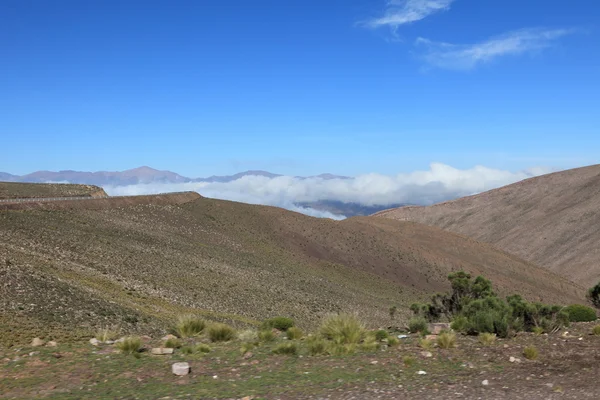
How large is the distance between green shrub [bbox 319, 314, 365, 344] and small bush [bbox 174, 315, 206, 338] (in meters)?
3.47

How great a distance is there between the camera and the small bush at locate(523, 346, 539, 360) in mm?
12062

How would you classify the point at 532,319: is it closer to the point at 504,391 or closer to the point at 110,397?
the point at 504,391

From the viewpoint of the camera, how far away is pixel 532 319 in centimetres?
1653

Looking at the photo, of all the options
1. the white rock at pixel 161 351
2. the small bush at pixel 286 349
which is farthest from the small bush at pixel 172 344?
the small bush at pixel 286 349

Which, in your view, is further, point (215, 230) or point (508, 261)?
point (508, 261)

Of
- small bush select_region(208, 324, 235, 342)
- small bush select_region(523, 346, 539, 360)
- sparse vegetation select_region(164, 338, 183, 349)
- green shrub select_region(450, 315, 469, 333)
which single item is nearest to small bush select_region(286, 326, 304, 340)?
small bush select_region(208, 324, 235, 342)

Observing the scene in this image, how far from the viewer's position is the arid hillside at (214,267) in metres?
25.3

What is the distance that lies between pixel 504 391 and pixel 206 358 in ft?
20.3

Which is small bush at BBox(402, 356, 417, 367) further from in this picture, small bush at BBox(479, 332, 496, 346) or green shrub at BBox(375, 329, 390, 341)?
small bush at BBox(479, 332, 496, 346)

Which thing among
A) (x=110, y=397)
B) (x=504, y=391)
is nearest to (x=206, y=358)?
(x=110, y=397)

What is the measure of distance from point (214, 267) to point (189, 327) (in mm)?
32361

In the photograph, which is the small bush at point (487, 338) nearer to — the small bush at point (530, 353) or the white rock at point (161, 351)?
the small bush at point (530, 353)

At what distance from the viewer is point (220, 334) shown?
47.3ft

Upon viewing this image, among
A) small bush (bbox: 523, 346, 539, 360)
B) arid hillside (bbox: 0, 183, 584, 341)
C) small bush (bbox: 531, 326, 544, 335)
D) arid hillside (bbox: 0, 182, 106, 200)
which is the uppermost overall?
arid hillside (bbox: 0, 182, 106, 200)
